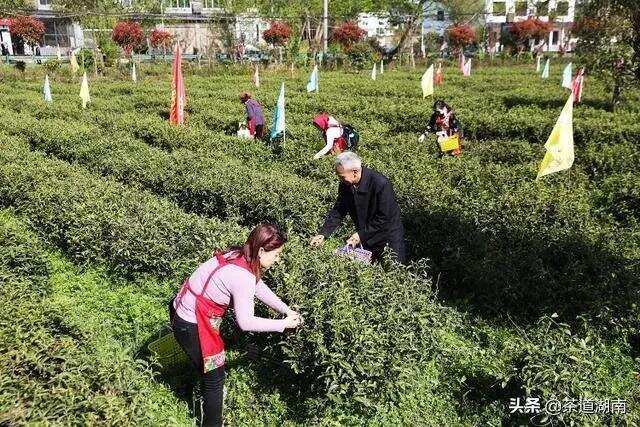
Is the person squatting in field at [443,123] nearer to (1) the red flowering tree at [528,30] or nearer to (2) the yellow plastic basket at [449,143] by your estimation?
(2) the yellow plastic basket at [449,143]

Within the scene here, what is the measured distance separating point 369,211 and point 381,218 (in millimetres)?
130

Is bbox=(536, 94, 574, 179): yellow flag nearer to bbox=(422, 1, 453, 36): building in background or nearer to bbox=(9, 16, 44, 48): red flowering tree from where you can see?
bbox=(9, 16, 44, 48): red flowering tree

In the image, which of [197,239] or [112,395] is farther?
[197,239]

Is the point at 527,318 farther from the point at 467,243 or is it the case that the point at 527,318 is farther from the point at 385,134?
the point at 385,134

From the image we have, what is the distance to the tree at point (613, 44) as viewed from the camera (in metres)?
15.3

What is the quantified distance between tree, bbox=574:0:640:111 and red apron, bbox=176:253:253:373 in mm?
15478

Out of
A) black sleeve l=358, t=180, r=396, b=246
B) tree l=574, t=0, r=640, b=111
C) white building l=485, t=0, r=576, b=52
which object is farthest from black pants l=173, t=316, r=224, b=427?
white building l=485, t=0, r=576, b=52

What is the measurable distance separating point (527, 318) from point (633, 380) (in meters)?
1.07

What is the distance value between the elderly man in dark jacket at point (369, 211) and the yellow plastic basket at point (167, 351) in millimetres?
1416

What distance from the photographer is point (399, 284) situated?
14.0 feet

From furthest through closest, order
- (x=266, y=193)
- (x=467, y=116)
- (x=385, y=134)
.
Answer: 1. (x=467, y=116)
2. (x=385, y=134)
3. (x=266, y=193)

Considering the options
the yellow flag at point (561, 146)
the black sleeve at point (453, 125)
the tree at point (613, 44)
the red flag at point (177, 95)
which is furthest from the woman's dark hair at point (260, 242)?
the tree at point (613, 44)

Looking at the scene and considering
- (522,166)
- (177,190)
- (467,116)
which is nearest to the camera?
(177,190)

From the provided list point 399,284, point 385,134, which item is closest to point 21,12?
point 385,134
